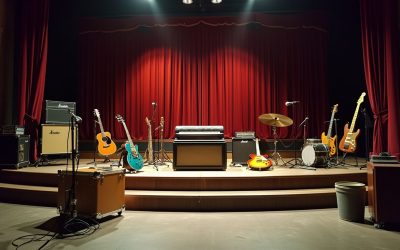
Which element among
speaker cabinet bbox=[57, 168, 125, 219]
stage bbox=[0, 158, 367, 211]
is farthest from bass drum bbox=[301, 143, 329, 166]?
speaker cabinet bbox=[57, 168, 125, 219]

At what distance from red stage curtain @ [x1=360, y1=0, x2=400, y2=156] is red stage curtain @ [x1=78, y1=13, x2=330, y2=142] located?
1.75m

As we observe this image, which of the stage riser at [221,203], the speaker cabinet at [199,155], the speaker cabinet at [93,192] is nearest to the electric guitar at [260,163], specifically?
the speaker cabinet at [199,155]

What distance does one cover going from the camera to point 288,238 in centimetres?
311

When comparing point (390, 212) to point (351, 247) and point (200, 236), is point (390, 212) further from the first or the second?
point (200, 236)

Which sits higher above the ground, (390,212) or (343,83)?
(343,83)

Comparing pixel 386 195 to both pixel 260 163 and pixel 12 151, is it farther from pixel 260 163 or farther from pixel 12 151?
pixel 12 151

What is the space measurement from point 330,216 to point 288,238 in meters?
1.12

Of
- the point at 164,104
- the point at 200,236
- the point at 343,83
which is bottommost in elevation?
the point at 200,236

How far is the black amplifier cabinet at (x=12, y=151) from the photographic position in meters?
5.42

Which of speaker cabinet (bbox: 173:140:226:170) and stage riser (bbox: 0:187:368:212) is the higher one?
speaker cabinet (bbox: 173:140:226:170)

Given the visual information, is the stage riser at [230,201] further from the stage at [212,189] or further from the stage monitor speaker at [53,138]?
the stage monitor speaker at [53,138]

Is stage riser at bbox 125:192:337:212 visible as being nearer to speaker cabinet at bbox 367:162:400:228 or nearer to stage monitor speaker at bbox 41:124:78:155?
speaker cabinet at bbox 367:162:400:228

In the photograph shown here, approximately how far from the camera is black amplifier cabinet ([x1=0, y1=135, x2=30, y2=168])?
5418 mm

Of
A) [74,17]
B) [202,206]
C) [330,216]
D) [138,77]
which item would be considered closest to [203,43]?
[138,77]
